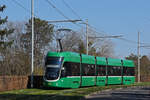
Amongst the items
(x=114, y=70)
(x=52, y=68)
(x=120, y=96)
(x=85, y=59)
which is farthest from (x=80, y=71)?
(x=114, y=70)

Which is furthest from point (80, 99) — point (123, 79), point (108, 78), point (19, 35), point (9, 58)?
point (19, 35)

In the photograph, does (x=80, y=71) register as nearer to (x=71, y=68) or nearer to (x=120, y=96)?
(x=71, y=68)

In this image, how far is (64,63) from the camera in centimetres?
3017

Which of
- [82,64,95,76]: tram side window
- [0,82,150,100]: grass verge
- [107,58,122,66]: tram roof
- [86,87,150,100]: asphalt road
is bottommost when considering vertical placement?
[86,87,150,100]: asphalt road

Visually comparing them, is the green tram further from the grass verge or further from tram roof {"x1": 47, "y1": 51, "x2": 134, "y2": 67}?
the grass verge

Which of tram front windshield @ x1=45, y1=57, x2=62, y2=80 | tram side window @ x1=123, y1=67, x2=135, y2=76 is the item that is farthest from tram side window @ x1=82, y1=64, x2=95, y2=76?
tram side window @ x1=123, y1=67, x2=135, y2=76

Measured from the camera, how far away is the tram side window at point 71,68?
30306mm

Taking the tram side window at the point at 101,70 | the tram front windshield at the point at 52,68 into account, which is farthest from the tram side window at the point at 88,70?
the tram front windshield at the point at 52,68

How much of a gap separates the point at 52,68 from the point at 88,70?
240 inches

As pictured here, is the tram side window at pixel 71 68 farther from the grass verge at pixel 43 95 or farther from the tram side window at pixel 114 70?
the tram side window at pixel 114 70

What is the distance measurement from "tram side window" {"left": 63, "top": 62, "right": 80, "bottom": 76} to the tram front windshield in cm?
79

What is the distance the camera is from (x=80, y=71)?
32844 mm

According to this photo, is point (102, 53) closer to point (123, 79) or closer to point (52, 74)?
point (123, 79)

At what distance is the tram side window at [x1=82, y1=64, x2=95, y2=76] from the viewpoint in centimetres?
3365
